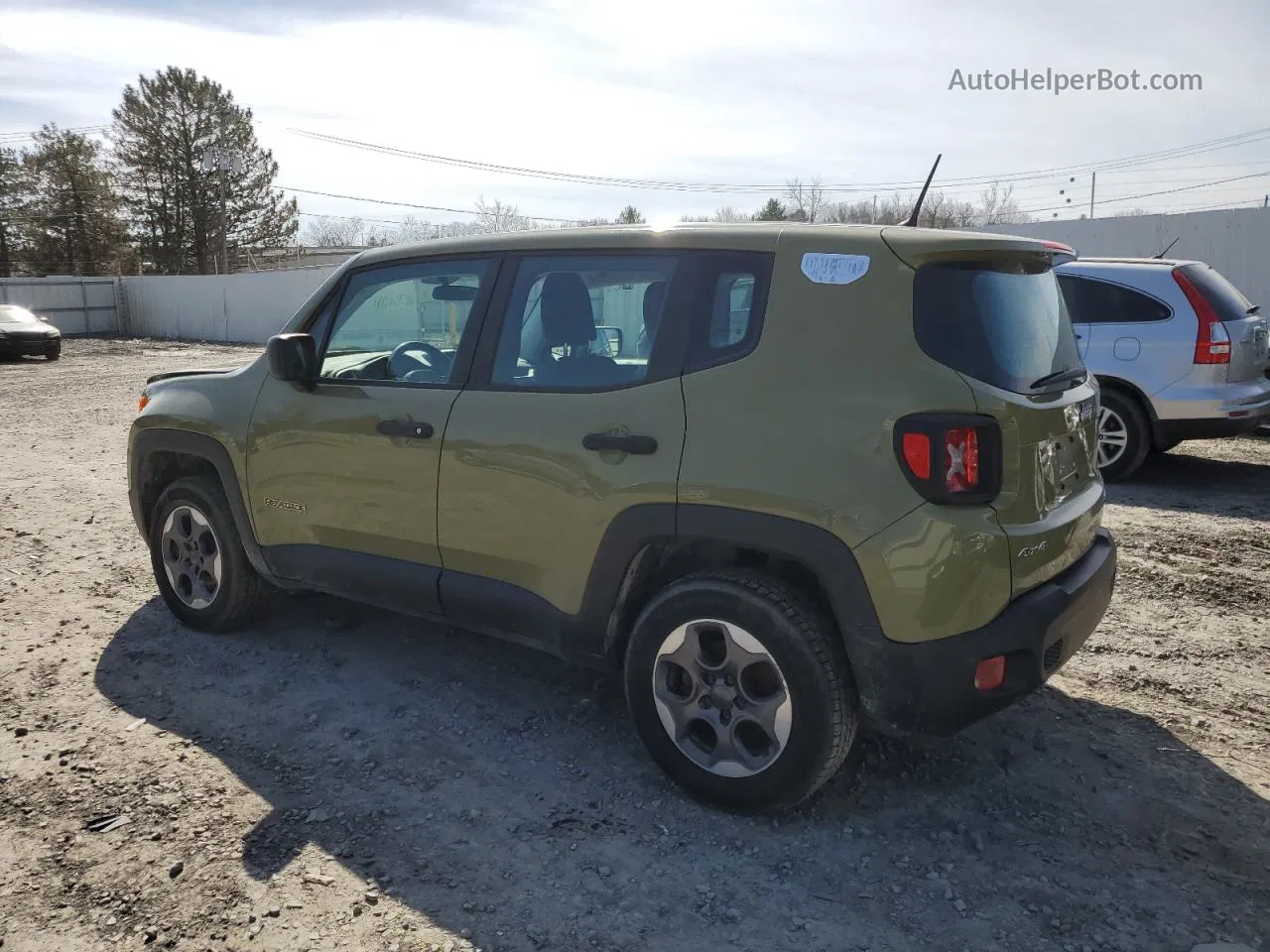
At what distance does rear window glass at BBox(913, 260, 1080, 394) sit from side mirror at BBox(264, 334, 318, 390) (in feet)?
8.07

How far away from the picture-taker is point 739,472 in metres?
2.87

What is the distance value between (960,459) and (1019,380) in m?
0.39

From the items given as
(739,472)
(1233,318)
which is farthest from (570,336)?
(1233,318)

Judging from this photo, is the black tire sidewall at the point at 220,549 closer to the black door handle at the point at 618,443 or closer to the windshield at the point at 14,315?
the black door handle at the point at 618,443

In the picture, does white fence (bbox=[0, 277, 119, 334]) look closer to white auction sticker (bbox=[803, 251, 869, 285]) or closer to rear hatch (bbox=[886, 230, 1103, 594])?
white auction sticker (bbox=[803, 251, 869, 285])

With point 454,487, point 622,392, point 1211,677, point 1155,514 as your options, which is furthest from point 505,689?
point 1155,514

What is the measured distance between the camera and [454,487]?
11.5 feet

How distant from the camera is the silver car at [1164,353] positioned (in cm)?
719

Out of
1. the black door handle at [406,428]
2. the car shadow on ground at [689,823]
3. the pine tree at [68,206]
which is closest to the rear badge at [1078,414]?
the car shadow on ground at [689,823]

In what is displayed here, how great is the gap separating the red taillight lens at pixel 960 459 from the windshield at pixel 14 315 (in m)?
25.7

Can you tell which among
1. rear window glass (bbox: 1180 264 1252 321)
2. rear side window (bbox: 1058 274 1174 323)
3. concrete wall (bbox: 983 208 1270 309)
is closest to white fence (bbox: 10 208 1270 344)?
concrete wall (bbox: 983 208 1270 309)

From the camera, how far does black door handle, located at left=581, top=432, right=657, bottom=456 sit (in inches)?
119

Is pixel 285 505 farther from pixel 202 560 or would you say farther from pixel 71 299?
pixel 71 299

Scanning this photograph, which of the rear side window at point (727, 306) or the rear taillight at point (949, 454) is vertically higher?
the rear side window at point (727, 306)
